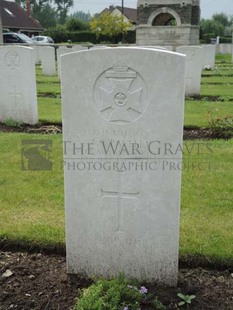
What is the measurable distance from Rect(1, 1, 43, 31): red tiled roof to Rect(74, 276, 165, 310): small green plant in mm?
→ 53693

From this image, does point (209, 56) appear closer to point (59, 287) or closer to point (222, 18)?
point (59, 287)

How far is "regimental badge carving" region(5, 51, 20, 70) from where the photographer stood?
741 cm

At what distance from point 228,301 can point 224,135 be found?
14.8 feet

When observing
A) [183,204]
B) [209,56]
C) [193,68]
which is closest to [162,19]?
[209,56]

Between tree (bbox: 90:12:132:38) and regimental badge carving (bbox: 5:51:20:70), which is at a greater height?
tree (bbox: 90:12:132:38)

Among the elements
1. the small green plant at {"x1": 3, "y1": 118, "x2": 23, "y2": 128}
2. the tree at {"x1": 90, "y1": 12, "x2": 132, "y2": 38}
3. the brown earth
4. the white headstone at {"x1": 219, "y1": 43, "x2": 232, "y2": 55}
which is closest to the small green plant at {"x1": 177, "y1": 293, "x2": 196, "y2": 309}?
the brown earth

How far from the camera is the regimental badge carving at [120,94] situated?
2.52 metres

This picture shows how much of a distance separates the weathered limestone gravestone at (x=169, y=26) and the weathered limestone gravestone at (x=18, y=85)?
88.1 ft

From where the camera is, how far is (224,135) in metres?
6.94

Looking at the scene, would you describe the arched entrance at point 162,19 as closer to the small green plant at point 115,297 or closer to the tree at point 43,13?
the small green plant at point 115,297

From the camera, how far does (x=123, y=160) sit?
8.79 ft

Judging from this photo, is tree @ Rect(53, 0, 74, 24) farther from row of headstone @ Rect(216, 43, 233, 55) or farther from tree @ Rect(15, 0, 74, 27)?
row of headstone @ Rect(216, 43, 233, 55)

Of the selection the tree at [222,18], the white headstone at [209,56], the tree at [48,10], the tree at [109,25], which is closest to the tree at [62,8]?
the tree at [48,10]

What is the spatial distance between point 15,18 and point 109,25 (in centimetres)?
2048
